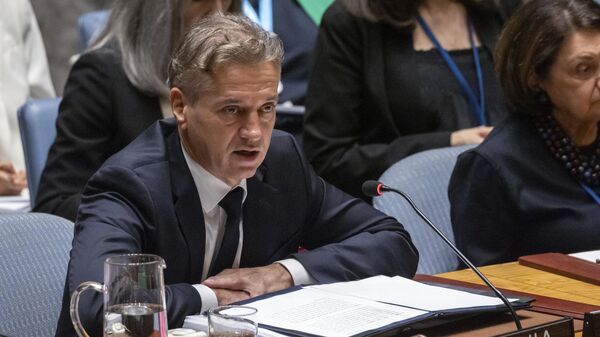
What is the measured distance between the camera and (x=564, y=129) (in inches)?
116

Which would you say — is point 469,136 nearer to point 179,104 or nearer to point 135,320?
point 179,104

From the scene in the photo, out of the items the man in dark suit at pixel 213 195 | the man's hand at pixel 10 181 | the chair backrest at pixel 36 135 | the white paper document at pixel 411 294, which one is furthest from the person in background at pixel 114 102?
the white paper document at pixel 411 294

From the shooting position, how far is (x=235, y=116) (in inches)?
86.0

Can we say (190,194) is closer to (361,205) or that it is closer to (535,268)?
(361,205)

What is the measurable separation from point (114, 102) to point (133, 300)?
169cm

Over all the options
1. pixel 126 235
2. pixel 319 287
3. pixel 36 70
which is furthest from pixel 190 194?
pixel 36 70

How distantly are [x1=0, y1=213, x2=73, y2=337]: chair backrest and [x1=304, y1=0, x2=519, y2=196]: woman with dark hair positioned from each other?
1301 mm

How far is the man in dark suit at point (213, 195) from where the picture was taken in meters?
2.13

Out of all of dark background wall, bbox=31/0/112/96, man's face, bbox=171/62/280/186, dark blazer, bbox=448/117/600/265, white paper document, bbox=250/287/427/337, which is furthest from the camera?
dark background wall, bbox=31/0/112/96

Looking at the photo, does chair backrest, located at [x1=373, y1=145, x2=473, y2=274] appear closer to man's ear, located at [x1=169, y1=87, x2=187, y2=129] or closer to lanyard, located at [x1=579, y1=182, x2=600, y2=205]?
A: lanyard, located at [x1=579, y1=182, x2=600, y2=205]

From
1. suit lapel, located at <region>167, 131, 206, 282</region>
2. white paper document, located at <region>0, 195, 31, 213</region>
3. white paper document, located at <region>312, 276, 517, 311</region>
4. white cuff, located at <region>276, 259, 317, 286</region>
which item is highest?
suit lapel, located at <region>167, 131, 206, 282</region>

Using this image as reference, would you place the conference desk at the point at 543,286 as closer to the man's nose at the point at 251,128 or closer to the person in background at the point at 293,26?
the man's nose at the point at 251,128

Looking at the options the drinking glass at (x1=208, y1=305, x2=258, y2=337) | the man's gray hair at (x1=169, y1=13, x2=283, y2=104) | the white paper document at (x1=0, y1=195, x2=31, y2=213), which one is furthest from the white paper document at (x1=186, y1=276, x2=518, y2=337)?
the white paper document at (x1=0, y1=195, x2=31, y2=213)

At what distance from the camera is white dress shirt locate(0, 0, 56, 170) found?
4395mm
